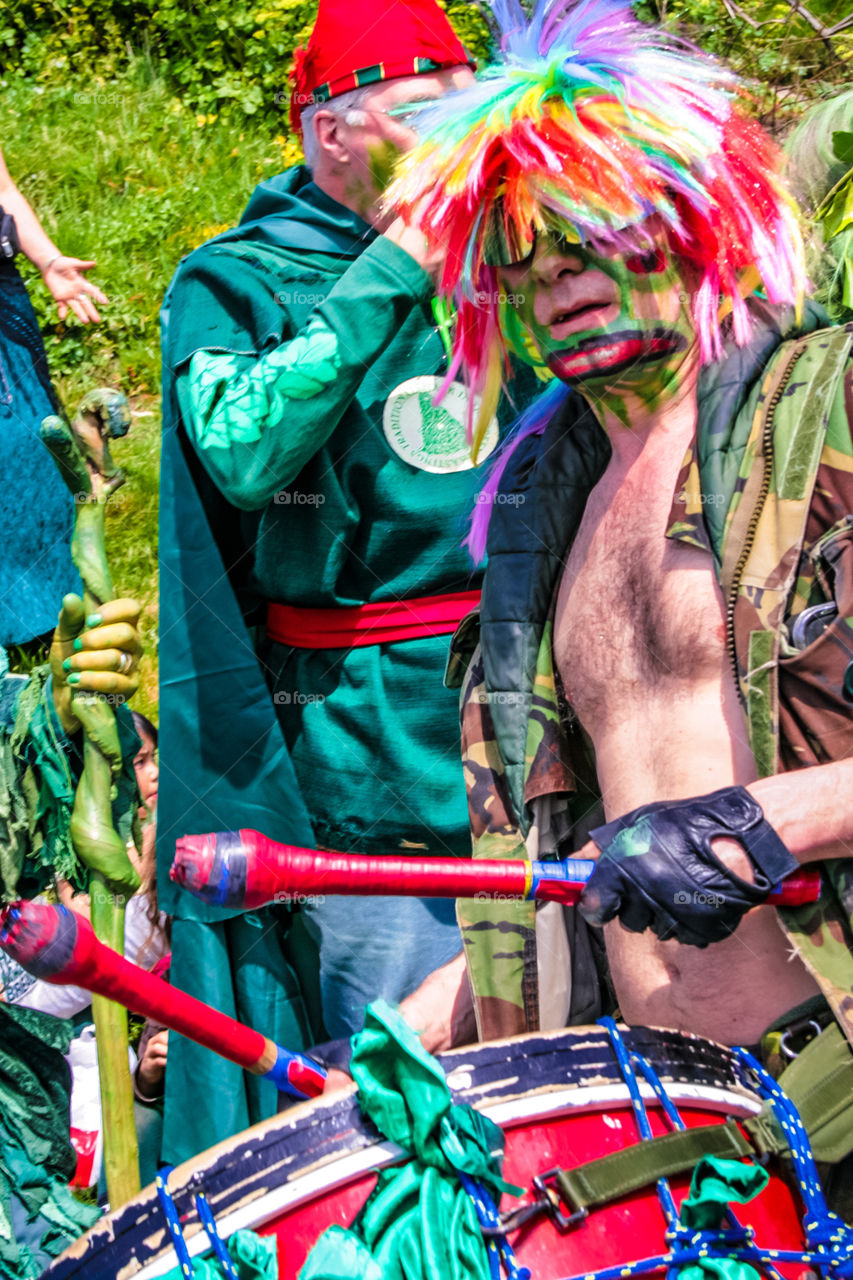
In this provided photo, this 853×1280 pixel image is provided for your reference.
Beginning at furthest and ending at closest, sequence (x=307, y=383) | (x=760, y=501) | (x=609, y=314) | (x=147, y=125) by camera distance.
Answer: (x=147, y=125), (x=307, y=383), (x=609, y=314), (x=760, y=501)

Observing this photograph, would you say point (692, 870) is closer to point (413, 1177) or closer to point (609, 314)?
point (413, 1177)

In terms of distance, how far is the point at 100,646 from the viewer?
6.32 ft

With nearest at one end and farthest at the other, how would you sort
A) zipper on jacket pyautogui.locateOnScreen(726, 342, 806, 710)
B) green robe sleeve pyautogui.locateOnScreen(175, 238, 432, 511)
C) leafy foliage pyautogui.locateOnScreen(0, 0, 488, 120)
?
zipper on jacket pyautogui.locateOnScreen(726, 342, 806, 710), green robe sleeve pyautogui.locateOnScreen(175, 238, 432, 511), leafy foliage pyautogui.locateOnScreen(0, 0, 488, 120)

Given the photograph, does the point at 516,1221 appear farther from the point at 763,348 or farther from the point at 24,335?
the point at 24,335

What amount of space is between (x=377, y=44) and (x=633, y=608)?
1.34 meters

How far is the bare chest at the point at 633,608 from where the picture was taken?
1.82 metres

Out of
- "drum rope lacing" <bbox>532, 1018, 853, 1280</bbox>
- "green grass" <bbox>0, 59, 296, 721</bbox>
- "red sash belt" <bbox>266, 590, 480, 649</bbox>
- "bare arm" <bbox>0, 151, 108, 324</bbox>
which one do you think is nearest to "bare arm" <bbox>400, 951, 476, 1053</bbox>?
"drum rope lacing" <bbox>532, 1018, 853, 1280</bbox>

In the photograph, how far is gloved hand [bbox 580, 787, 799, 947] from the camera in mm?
1540

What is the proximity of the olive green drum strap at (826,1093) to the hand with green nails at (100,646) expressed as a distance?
3.34 ft

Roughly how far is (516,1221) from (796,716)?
671 mm

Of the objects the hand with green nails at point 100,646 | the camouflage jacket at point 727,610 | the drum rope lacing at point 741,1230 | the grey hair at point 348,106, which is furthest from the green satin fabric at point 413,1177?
the grey hair at point 348,106

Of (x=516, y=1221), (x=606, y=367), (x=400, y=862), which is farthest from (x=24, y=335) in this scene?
(x=516, y=1221)

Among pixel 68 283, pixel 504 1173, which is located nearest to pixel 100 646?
pixel 504 1173

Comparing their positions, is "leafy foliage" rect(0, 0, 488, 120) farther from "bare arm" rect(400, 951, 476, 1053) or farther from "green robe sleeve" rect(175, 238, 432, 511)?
"bare arm" rect(400, 951, 476, 1053)
